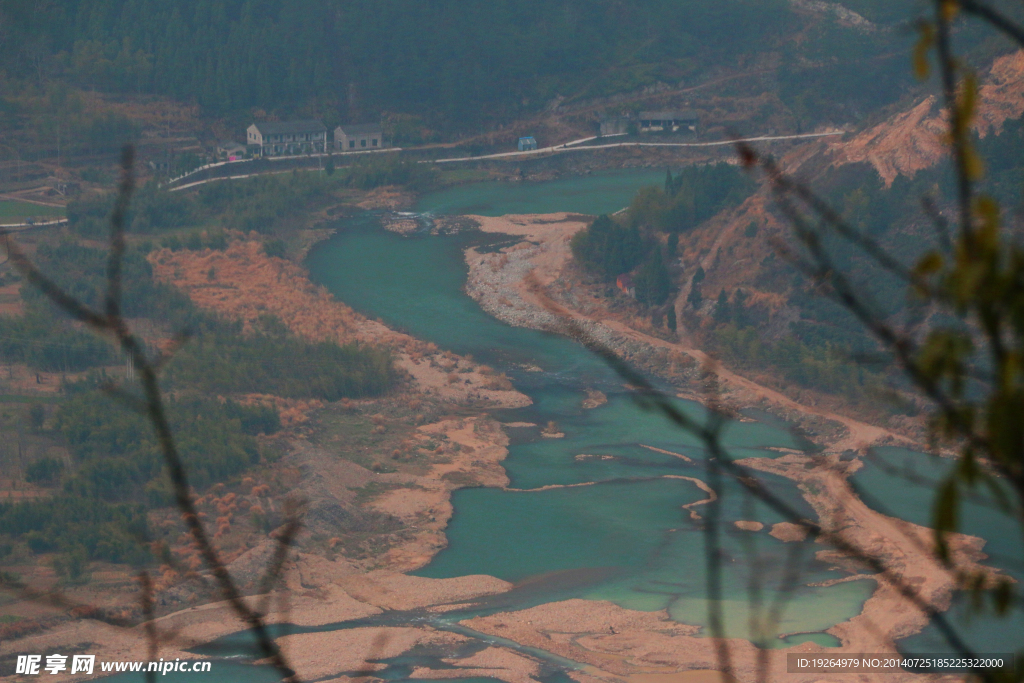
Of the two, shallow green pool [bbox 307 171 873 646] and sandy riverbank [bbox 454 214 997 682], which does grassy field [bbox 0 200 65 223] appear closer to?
shallow green pool [bbox 307 171 873 646]

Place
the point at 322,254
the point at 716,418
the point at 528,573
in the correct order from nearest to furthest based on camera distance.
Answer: the point at 716,418 → the point at 528,573 → the point at 322,254

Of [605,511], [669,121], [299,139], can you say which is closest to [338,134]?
[299,139]

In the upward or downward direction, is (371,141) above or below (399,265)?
above

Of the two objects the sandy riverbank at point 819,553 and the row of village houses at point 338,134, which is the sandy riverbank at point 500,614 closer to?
the sandy riverbank at point 819,553

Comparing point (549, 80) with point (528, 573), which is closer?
point (528, 573)

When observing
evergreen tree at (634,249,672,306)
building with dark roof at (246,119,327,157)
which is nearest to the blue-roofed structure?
building with dark roof at (246,119,327,157)

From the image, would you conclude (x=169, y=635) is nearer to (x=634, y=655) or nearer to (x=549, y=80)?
(x=634, y=655)

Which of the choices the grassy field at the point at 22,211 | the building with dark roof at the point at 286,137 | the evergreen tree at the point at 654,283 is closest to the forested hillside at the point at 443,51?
the building with dark roof at the point at 286,137

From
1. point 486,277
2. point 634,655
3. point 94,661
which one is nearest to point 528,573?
point 634,655

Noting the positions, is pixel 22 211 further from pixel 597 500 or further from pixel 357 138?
pixel 597 500
